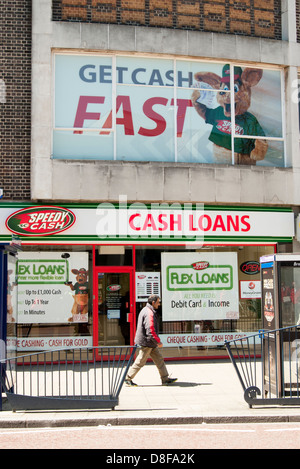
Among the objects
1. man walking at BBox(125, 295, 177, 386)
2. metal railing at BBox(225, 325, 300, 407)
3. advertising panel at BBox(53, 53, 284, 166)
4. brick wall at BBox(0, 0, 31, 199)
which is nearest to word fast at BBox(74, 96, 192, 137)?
advertising panel at BBox(53, 53, 284, 166)

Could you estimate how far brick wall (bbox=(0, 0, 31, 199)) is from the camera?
13023mm

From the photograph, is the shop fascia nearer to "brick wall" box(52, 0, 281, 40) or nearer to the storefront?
the storefront

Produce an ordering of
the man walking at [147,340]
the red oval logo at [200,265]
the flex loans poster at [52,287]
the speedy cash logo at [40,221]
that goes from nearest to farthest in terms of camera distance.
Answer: the man walking at [147,340], the speedy cash logo at [40,221], the flex loans poster at [52,287], the red oval logo at [200,265]

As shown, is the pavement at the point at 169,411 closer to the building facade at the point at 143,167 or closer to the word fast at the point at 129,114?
the building facade at the point at 143,167

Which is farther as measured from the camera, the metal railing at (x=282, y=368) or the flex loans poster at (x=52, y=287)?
the flex loans poster at (x=52, y=287)

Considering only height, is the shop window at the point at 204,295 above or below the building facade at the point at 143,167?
below

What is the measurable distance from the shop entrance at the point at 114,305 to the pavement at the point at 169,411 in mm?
3137

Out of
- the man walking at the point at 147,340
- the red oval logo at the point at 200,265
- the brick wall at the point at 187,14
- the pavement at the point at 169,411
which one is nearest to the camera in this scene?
the pavement at the point at 169,411

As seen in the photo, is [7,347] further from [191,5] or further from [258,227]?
[191,5]

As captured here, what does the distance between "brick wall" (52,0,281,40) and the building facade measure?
0.11ft

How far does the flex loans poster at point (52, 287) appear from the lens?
43.1ft

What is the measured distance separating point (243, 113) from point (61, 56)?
4.96 m

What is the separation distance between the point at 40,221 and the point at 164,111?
4.24m

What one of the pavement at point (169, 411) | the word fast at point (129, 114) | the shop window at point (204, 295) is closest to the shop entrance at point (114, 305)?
the shop window at point (204, 295)
